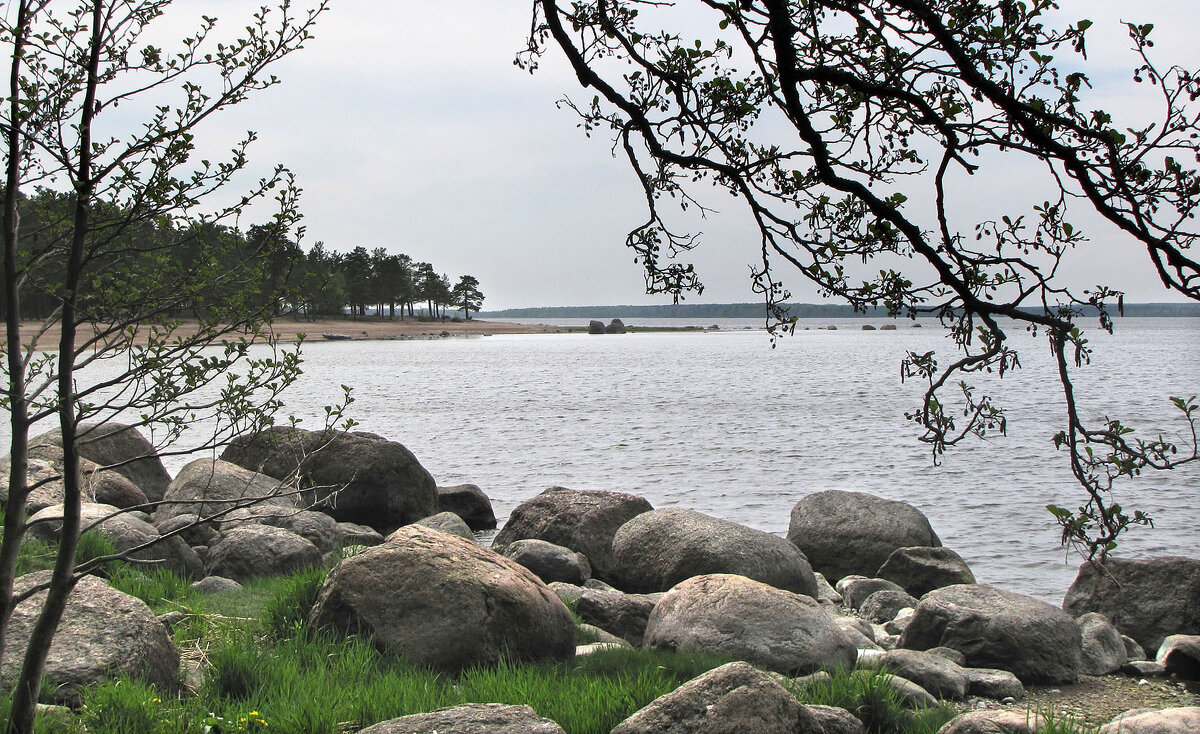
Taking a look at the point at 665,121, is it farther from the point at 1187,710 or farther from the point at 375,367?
the point at 375,367

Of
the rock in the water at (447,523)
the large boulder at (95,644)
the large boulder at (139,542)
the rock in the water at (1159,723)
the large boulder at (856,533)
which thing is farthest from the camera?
the large boulder at (856,533)

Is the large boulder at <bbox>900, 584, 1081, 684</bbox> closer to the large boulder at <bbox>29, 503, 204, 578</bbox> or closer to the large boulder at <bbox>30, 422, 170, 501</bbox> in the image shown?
the large boulder at <bbox>29, 503, 204, 578</bbox>

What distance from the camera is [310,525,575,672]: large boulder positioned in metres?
6.81

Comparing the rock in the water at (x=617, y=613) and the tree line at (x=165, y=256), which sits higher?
the tree line at (x=165, y=256)

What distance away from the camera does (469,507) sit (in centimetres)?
1725

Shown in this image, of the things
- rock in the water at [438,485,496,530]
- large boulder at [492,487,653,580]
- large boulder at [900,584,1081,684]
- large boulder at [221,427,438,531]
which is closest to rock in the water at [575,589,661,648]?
large boulder at [900,584,1081,684]

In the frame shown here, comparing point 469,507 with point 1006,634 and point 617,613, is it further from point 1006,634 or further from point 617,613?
point 1006,634

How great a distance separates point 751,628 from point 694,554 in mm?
3207

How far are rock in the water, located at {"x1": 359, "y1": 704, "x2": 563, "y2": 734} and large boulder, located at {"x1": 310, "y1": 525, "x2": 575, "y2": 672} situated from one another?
2.01 metres

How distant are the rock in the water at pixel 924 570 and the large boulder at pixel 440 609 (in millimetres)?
6915

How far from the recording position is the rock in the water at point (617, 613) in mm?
8891

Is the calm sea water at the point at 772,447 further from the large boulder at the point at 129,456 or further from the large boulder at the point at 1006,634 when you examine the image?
the large boulder at the point at 129,456

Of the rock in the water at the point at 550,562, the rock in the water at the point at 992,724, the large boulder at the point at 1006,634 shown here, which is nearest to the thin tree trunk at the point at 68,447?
the rock in the water at the point at 992,724

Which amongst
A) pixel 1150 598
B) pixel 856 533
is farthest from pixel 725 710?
pixel 856 533
